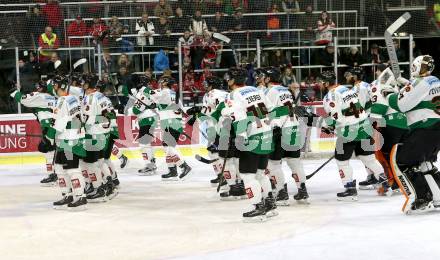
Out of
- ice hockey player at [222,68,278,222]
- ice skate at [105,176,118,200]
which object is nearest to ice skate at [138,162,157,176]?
ice skate at [105,176,118,200]

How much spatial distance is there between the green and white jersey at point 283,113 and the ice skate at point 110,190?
2.32m

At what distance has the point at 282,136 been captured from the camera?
29.8ft

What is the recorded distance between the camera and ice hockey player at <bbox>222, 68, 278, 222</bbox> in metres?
8.00

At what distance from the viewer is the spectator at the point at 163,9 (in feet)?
48.8

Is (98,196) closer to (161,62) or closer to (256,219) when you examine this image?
(256,219)

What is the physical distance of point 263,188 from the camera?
834 cm

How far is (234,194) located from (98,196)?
1.61 m

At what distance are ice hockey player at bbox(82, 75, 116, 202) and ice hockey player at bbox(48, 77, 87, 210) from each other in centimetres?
50

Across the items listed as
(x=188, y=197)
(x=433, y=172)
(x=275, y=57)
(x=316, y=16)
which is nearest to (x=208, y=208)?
(x=188, y=197)

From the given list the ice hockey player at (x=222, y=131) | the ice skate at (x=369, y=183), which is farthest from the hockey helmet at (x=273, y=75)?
the ice skate at (x=369, y=183)

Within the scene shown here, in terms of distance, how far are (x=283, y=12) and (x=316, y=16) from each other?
62cm

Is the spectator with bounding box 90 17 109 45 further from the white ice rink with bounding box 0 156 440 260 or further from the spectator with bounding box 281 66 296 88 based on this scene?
the white ice rink with bounding box 0 156 440 260

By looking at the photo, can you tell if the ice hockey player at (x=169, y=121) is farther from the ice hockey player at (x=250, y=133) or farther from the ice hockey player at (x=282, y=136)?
the ice hockey player at (x=250, y=133)

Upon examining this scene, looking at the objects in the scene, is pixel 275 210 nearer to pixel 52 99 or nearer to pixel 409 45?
pixel 52 99
